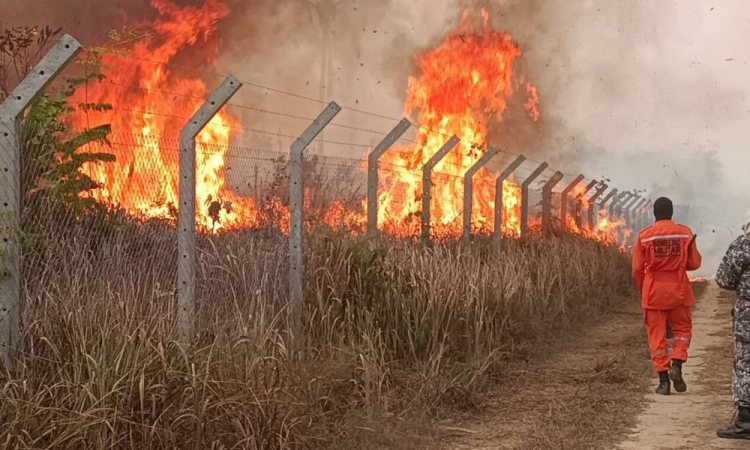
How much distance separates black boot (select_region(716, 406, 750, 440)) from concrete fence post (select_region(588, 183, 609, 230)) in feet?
64.2

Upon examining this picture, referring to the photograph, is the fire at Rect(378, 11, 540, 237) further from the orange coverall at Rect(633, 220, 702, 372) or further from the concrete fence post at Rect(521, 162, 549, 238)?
the orange coverall at Rect(633, 220, 702, 372)

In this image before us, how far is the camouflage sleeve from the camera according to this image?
22.5 ft

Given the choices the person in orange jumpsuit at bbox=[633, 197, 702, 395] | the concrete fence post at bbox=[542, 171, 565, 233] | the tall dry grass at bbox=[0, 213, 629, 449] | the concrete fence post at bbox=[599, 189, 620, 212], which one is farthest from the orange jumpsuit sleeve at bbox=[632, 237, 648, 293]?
the concrete fence post at bbox=[599, 189, 620, 212]

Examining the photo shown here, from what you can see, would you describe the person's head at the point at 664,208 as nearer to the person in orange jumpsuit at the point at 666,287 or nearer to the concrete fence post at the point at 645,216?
the person in orange jumpsuit at the point at 666,287

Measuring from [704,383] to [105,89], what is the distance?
1277cm

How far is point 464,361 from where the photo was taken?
898cm

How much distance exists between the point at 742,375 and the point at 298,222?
3.48 meters

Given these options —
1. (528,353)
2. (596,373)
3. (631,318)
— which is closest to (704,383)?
(596,373)

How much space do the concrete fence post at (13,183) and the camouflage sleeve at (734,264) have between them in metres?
4.38

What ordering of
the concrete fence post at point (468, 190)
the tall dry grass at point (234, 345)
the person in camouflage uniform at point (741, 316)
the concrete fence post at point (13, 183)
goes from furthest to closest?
the concrete fence post at point (468, 190) < the person in camouflage uniform at point (741, 316) < the concrete fence post at point (13, 183) < the tall dry grass at point (234, 345)

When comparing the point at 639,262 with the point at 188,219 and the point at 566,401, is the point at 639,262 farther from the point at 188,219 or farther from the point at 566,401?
the point at 188,219

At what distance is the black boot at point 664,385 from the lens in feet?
27.7

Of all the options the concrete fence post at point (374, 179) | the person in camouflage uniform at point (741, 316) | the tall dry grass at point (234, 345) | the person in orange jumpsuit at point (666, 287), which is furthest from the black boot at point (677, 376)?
the concrete fence post at point (374, 179)

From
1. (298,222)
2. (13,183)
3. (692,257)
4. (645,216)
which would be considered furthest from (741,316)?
(645,216)
